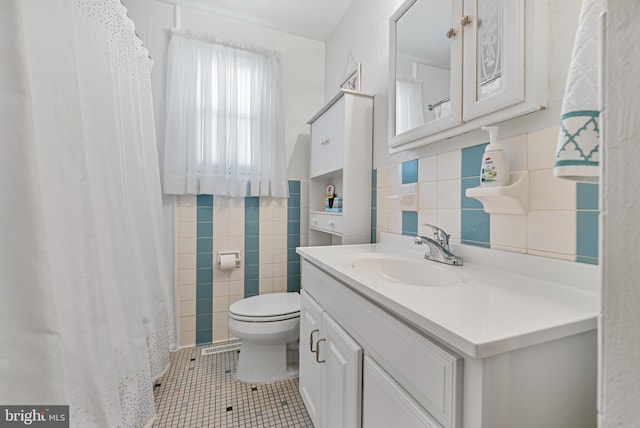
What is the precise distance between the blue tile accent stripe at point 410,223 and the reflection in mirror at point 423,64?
0.39m

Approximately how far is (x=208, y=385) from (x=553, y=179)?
1857 mm

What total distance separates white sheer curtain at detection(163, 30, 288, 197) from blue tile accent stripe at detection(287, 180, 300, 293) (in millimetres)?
122

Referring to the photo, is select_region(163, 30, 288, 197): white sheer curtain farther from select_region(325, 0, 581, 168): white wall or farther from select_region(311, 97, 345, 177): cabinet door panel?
select_region(325, 0, 581, 168): white wall

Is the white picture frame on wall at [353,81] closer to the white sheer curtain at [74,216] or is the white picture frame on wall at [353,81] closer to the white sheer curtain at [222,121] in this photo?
the white sheer curtain at [222,121]

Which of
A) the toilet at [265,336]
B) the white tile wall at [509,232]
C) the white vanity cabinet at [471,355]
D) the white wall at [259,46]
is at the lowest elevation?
the toilet at [265,336]

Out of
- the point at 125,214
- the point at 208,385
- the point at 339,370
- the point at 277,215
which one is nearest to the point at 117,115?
the point at 125,214

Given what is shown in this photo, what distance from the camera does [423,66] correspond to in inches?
45.1

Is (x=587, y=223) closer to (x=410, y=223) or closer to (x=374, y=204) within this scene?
(x=410, y=223)

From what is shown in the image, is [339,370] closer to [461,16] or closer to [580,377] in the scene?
[580,377]

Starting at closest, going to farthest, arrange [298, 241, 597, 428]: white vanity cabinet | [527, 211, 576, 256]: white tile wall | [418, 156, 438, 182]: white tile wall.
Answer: [298, 241, 597, 428]: white vanity cabinet → [527, 211, 576, 256]: white tile wall → [418, 156, 438, 182]: white tile wall

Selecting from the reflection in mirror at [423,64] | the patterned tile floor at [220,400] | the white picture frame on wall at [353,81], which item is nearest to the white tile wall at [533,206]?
the reflection in mirror at [423,64]

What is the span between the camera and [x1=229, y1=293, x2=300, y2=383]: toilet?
153cm

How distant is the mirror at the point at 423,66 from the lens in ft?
3.31

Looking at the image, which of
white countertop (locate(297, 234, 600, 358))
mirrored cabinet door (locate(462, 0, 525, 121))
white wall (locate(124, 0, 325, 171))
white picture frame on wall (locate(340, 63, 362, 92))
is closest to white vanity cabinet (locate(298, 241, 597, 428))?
white countertop (locate(297, 234, 600, 358))
